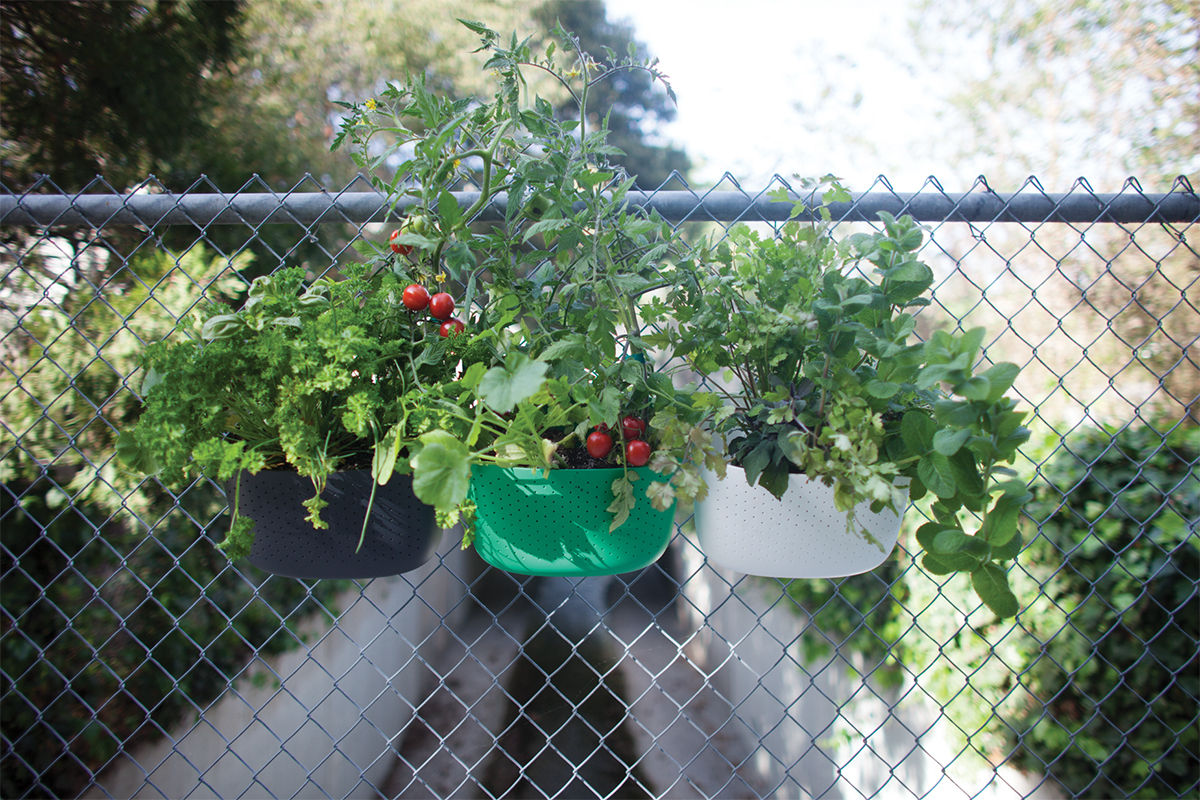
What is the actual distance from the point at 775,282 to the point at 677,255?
135mm

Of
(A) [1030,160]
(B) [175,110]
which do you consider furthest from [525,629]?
(A) [1030,160]

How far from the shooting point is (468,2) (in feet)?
21.9

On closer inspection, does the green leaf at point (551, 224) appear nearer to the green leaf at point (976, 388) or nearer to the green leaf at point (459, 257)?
the green leaf at point (459, 257)

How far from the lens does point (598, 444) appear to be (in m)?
0.79

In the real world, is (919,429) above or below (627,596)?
above

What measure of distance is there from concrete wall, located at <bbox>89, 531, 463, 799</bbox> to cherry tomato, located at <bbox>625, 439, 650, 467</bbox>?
47 centimetres

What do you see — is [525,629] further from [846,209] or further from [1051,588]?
[846,209]

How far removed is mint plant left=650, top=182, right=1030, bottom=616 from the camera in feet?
2.40

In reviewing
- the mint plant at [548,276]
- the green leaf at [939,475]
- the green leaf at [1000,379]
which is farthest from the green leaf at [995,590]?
the mint plant at [548,276]

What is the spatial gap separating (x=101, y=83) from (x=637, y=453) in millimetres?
2897

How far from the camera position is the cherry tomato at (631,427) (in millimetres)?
808

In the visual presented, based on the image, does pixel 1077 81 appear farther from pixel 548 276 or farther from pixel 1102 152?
pixel 548 276

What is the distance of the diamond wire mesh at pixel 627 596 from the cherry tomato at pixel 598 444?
360 mm

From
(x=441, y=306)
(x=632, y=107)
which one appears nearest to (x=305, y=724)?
(x=441, y=306)
